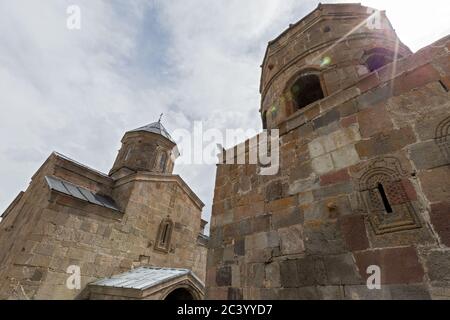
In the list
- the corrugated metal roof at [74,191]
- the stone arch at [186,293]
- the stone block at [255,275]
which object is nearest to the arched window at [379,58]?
the stone block at [255,275]

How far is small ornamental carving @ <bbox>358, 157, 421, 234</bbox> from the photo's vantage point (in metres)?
2.30

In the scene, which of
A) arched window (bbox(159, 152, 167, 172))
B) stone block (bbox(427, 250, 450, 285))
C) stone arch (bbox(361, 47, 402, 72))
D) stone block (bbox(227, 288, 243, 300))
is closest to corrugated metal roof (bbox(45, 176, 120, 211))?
arched window (bbox(159, 152, 167, 172))

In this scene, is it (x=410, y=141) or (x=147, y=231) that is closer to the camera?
(x=410, y=141)

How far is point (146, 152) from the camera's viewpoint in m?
13.6

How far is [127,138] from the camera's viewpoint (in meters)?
14.0

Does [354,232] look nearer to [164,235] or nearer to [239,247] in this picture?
[239,247]

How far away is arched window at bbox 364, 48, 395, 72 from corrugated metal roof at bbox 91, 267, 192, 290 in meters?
7.88

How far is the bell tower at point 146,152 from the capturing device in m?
13.0

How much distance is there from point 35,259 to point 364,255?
8247 millimetres

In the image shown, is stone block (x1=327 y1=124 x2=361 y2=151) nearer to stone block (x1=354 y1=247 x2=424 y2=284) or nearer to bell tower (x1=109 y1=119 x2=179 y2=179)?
stone block (x1=354 y1=247 x2=424 y2=284)

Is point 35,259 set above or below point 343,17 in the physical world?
below

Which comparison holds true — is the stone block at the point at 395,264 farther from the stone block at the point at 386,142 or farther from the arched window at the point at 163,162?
the arched window at the point at 163,162

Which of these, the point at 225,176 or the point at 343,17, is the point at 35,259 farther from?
the point at 343,17
